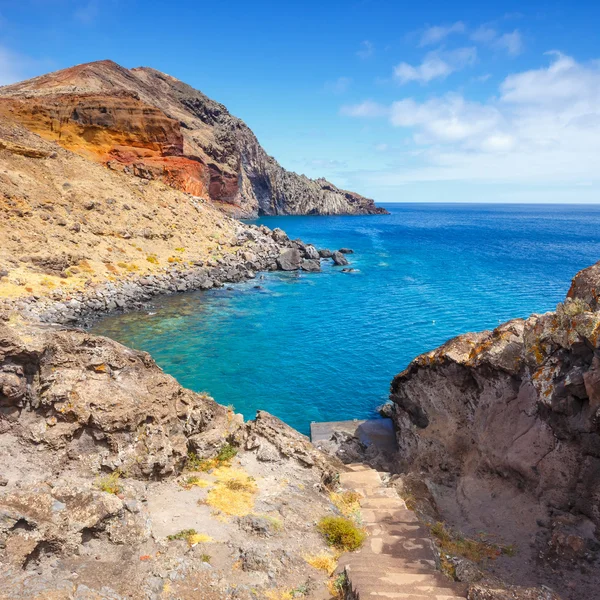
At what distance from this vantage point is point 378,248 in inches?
3750


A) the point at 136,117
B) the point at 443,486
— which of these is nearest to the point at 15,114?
the point at 136,117

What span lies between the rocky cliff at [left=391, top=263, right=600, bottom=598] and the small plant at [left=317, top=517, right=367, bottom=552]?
481 centimetres

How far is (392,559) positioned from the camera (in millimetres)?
10500

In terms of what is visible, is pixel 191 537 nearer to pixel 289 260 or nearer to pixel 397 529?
pixel 397 529

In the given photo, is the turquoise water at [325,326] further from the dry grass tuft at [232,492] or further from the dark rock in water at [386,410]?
the dry grass tuft at [232,492]

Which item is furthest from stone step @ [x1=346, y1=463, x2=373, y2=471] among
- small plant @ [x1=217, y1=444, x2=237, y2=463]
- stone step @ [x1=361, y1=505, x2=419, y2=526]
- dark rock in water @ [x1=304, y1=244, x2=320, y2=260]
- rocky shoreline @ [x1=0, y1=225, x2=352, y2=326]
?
dark rock in water @ [x1=304, y1=244, x2=320, y2=260]

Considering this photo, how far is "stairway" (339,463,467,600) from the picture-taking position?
8.70 metres

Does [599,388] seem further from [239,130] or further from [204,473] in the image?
[239,130]

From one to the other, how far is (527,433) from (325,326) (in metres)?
27.2

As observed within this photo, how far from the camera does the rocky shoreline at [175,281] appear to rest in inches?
1415

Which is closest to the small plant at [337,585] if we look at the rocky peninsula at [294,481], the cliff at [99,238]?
the rocky peninsula at [294,481]

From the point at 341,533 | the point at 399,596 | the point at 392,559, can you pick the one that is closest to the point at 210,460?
the point at 341,533

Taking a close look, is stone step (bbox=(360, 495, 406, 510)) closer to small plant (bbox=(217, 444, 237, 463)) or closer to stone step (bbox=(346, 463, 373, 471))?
small plant (bbox=(217, 444, 237, 463))

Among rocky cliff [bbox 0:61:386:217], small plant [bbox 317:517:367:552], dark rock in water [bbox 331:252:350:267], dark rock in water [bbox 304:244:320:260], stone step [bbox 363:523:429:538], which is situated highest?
rocky cliff [bbox 0:61:386:217]
